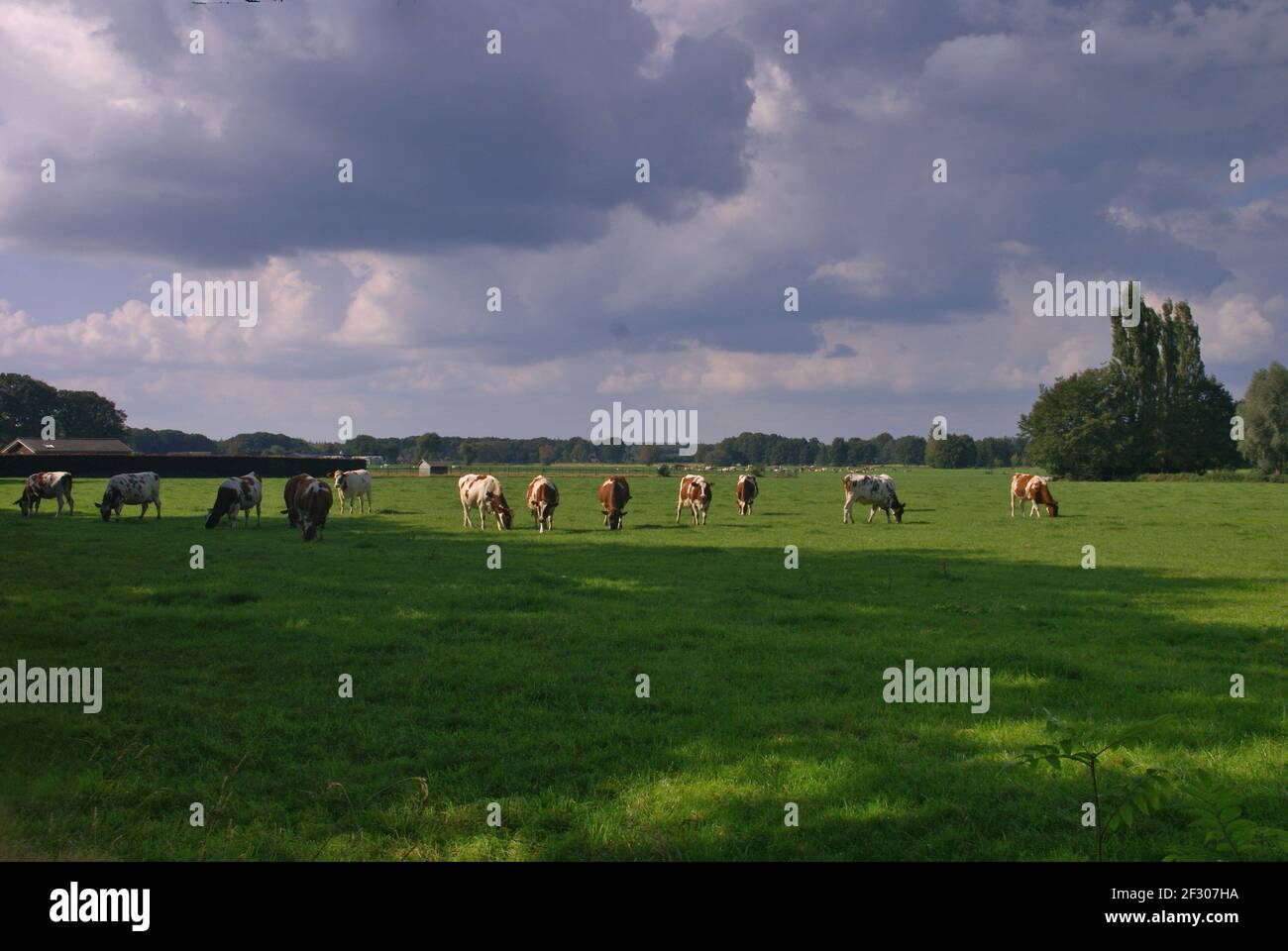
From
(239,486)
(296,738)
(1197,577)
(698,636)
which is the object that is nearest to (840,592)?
(698,636)

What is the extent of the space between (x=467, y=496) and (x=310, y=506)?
677 centimetres

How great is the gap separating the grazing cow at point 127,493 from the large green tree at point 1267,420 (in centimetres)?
9378

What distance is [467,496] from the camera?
3056cm

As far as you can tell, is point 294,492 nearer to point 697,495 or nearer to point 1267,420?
point 697,495

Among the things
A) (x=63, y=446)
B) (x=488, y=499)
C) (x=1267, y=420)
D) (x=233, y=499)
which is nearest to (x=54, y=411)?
(x=63, y=446)

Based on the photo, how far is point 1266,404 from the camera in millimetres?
88000

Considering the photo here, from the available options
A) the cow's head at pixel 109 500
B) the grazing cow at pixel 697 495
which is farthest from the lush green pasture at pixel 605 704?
the grazing cow at pixel 697 495

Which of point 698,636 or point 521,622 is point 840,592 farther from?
point 521,622

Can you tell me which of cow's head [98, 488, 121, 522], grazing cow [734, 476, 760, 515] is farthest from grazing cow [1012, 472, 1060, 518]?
cow's head [98, 488, 121, 522]

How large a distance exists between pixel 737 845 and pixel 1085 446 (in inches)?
3524

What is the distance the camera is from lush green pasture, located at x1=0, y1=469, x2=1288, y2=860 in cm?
566

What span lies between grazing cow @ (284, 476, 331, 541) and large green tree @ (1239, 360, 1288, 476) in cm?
9057

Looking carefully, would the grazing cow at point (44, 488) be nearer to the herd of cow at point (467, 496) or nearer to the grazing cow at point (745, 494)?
the herd of cow at point (467, 496)

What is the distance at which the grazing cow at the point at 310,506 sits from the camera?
24109 mm
